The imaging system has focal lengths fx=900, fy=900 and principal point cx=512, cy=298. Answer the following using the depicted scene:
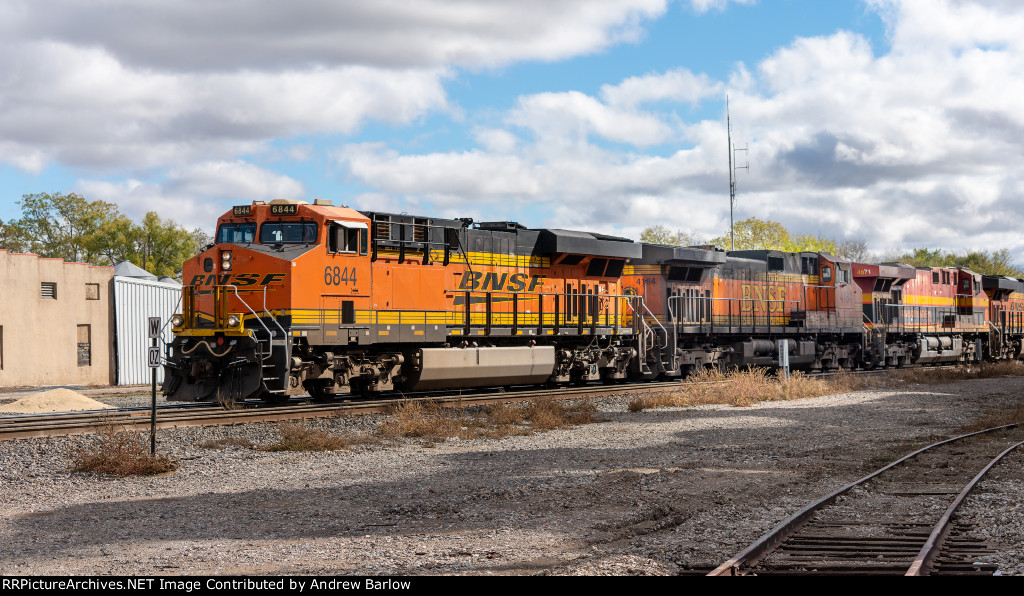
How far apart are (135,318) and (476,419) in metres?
21.8

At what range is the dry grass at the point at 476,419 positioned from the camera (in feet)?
48.2

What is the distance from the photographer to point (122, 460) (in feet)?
36.8

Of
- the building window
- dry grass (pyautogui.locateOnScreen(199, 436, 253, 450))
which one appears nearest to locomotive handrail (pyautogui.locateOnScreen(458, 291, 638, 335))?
dry grass (pyautogui.locateOnScreen(199, 436, 253, 450))

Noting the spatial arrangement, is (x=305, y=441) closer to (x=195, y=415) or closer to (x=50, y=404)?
(x=195, y=415)

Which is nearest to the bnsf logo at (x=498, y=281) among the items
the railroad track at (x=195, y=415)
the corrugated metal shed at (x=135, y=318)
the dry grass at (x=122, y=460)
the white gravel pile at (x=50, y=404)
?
the railroad track at (x=195, y=415)

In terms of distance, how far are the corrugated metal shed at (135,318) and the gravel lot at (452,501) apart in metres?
21.0

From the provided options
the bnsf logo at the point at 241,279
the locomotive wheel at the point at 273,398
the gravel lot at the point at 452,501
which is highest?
the bnsf logo at the point at 241,279

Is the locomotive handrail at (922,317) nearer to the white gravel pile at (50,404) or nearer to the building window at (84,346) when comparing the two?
the white gravel pile at (50,404)

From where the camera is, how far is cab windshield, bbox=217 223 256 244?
1678 centimetres

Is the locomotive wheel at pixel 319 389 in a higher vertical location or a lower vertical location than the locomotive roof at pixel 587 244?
lower

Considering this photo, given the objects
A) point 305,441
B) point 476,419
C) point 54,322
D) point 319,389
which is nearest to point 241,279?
point 319,389

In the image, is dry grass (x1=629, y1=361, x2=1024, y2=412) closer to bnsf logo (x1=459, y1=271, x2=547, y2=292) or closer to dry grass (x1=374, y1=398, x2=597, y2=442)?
dry grass (x1=374, y1=398, x2=597, y2=442)

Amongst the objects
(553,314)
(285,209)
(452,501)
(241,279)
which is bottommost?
(452,501)

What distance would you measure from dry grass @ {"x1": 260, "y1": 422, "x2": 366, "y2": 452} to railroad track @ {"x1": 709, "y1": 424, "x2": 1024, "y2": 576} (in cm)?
721
